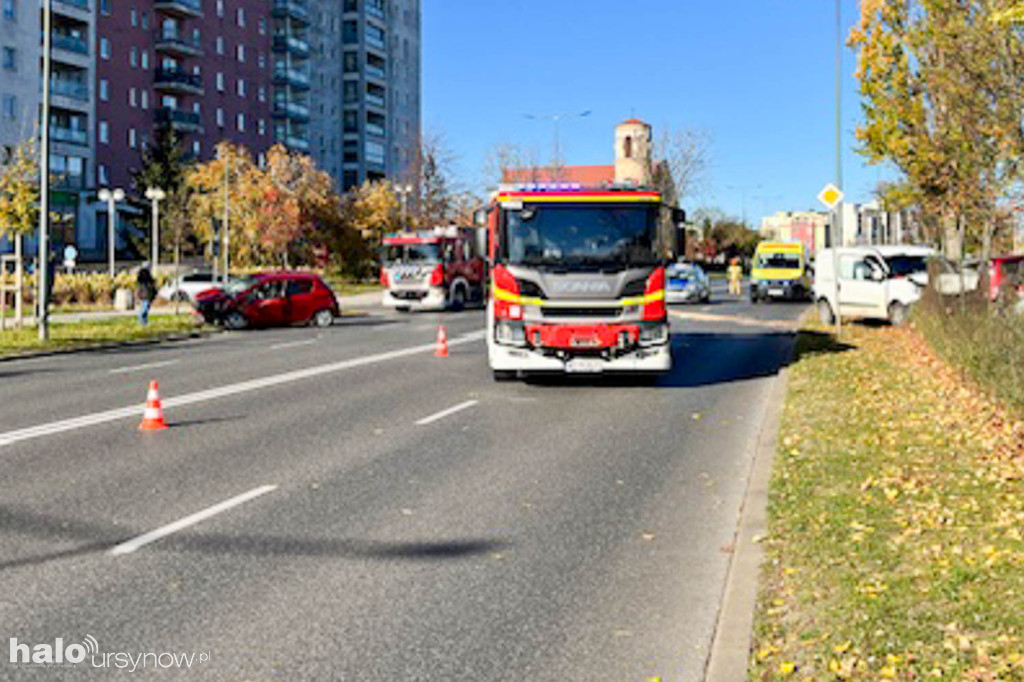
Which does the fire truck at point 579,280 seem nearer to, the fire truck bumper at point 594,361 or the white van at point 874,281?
the fire truck bumper at point 594,361

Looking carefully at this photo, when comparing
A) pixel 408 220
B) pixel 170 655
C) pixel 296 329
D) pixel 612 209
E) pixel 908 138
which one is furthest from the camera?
pixel 408 220

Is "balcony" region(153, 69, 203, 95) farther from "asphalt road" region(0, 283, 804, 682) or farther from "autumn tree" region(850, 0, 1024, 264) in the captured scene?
"asphalt road" region(0, 283, 804, 682)

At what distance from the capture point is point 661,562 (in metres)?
7.04

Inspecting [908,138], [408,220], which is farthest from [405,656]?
[408,220]

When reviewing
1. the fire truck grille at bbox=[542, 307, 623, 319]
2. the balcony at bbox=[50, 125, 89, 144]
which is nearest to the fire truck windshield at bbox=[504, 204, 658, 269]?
the fire truck grille at bbox=[542, 307, 623, 319]

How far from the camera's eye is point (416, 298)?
43281 mm

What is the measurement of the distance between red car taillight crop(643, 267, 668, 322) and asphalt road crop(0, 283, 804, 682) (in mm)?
1159

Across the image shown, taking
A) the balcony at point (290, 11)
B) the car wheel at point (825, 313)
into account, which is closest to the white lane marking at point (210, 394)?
the car wheel at point (825, 313)

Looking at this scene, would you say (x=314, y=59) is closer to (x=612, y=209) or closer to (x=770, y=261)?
(x=770, y=261)

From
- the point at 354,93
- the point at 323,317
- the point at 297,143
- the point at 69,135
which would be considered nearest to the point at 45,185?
the point at 323,317

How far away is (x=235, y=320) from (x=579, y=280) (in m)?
18.9

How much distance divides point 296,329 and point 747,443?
22.9 metres

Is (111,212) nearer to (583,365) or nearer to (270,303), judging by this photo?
(270,303)

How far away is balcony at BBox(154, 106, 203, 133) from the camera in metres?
81.3
